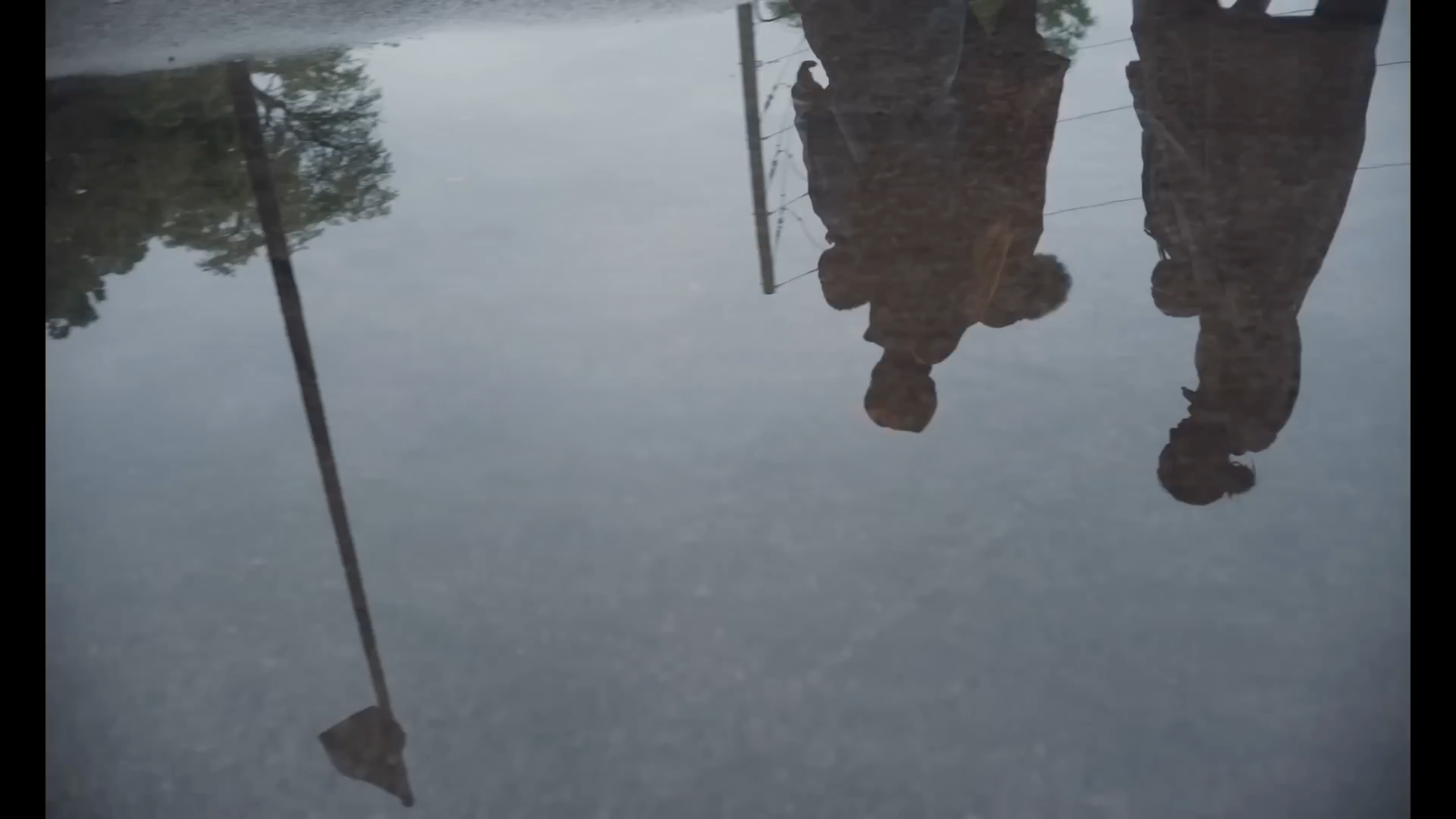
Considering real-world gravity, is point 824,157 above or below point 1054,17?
below

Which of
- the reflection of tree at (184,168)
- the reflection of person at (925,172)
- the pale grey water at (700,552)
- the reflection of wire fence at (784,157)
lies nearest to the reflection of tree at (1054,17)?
the reflection of person at (925,172)

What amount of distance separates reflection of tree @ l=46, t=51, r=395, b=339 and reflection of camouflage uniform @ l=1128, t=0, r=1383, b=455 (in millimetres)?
1919

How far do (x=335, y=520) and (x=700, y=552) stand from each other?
610mm

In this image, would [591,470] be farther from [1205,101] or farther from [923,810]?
[1205,101]

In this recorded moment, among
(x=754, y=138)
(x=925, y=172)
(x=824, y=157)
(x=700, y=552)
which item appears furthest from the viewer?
(x=754, y=138)

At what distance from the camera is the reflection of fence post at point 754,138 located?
96.7 inches

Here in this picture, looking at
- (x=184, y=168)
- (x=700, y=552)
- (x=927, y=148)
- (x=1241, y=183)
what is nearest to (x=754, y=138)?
(x=927, y=148)

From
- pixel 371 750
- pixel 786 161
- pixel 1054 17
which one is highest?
pixel 1054 17

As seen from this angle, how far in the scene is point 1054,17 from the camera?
141 inches

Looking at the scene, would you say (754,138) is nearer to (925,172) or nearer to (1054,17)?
(925,172)

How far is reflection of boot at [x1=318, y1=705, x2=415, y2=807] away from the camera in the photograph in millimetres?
1415

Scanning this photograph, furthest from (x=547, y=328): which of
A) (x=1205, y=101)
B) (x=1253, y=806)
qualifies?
(x=1205, y=101)

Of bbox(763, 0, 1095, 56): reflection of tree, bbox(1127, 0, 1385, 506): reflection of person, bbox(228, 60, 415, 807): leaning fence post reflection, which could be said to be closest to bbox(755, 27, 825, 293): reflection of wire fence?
bbox(763, 0, 1095, 56): reflection of tree

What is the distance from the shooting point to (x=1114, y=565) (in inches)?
63.8
